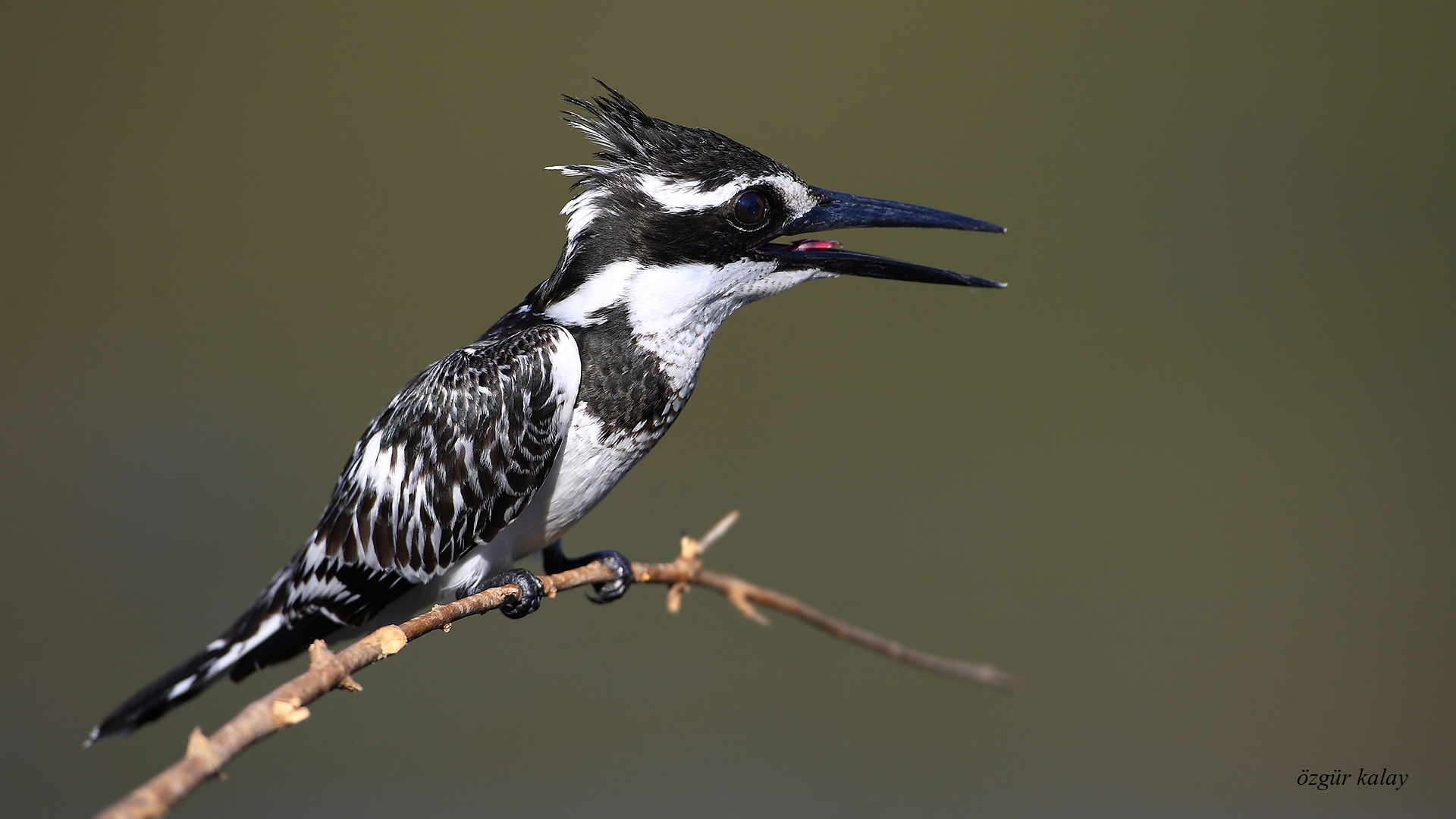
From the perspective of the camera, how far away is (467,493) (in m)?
2.17

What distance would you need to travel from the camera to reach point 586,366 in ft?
7.20

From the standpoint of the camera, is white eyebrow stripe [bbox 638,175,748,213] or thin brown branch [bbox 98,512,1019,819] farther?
white eyebrow stripe [bbox 638,175,748,213]

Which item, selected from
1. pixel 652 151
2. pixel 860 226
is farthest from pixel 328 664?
pixel 860 226

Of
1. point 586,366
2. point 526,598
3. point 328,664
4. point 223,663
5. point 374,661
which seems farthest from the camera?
point 223,663

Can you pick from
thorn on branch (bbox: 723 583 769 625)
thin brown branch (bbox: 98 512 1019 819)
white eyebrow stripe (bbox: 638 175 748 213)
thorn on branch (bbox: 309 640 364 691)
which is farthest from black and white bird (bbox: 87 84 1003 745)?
thorn on branch (bbox: 309 640 364 691)

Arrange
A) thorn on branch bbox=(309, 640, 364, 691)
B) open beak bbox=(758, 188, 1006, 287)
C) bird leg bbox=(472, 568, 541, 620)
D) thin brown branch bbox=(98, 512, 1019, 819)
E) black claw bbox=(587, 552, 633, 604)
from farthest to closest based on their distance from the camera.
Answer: black claw bbox=(587, 552, 633, 604) < open beak bbox=(758, 188, 1006, 287) < bird leg bbox=(472, 568, 541, 620) < thorn on branch bbox=(309, 640, 364, 691) < thin brown branch bbox=(98, 512, 1019, 819)

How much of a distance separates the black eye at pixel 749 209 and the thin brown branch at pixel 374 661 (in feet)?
2.09

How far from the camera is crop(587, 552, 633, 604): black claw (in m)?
2.34

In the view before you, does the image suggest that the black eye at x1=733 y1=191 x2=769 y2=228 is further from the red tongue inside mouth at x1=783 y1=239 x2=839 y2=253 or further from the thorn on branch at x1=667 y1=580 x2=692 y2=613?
the thorn on branch at x1=667 y1=580 x2=692 y2=613

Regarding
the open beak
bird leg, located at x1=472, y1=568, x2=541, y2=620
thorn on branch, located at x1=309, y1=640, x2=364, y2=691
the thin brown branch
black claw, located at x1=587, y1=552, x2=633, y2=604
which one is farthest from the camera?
black claw, located at x1=587, y1=552, x2=633, y2=604

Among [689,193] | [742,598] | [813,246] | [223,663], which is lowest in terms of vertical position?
[223,663]

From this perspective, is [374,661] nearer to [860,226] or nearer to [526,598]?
[526,598]

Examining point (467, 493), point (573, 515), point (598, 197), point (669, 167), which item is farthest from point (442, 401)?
point (669, 167)

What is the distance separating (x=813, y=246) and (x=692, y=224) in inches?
11.4
